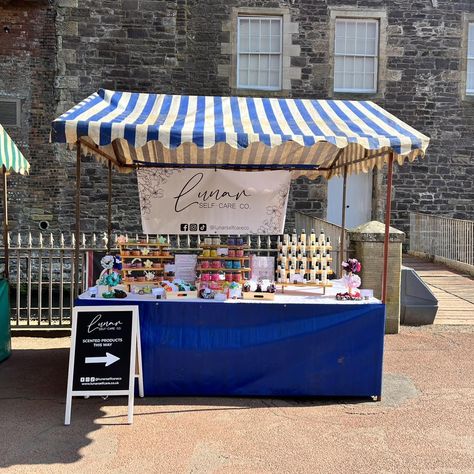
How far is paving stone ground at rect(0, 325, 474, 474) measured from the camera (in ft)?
13.2

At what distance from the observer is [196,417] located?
489 centimetres

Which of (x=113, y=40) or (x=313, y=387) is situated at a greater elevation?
(x=113, y=40)

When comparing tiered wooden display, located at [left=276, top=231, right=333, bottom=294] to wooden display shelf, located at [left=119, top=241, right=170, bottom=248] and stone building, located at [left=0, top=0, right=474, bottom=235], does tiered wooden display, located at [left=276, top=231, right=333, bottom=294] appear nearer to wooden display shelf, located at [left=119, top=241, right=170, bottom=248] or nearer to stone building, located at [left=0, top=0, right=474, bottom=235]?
wooden display shelf, located at [left=119, top=241, right=170, bottom=248]

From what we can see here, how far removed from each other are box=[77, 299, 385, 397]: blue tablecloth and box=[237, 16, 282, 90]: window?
10.6m

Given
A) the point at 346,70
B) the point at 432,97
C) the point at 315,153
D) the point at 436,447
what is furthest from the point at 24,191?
the point at 436,447

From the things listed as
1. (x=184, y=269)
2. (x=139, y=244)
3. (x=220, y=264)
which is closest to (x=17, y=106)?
(x=139, y=244)

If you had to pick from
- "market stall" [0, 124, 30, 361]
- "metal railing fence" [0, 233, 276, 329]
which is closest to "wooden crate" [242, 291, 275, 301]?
"metal railing fence" [0, 233, 276, 329]

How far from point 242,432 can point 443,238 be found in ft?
34.2

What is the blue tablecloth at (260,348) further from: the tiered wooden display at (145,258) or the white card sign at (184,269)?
the white card sign at (184,269)

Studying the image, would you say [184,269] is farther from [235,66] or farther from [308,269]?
[235,66]

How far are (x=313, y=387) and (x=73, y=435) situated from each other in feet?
7.35

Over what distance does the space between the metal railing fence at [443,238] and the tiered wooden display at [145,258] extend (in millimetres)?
8419

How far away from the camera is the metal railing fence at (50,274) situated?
25.7 feet

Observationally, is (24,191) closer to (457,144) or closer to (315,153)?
(315,153)
